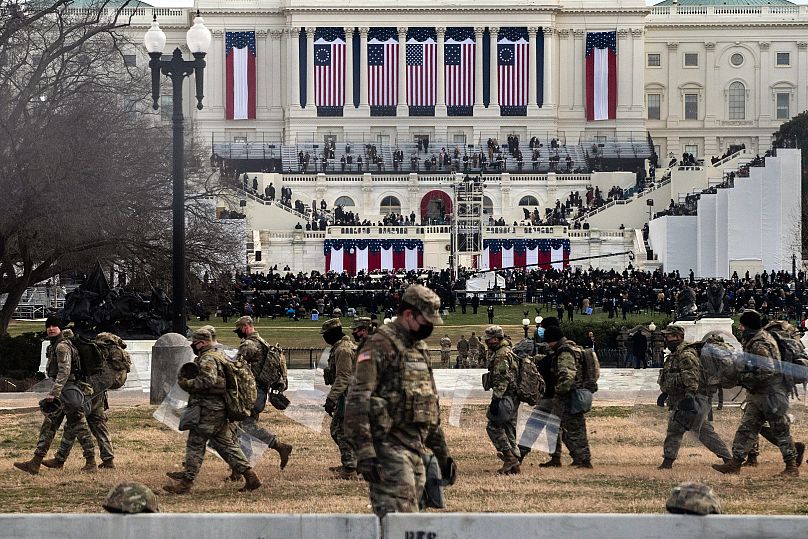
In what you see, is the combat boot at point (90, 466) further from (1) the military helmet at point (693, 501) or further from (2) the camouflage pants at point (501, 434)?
(1) the military helmet at point (693, 501)

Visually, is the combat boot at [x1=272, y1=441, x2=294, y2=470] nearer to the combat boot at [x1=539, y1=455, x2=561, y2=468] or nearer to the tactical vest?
the combat boot at [x1=539, y1=455, x2=561, y2=468]

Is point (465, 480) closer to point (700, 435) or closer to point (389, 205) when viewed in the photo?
point (700, 435)

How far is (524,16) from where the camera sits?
423ft

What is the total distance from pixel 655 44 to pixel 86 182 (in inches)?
3837

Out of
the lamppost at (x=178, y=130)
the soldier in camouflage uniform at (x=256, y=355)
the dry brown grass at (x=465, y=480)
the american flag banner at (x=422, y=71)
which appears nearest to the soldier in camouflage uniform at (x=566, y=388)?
the dry brown grass at (x=465, y=480)

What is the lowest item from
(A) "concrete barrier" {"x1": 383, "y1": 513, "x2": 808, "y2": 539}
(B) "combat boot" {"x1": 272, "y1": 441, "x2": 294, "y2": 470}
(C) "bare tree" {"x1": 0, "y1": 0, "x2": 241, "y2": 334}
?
(B) "combat boot" {"x1": 272, "y1": 441, "x2": 294, "y2": 470}

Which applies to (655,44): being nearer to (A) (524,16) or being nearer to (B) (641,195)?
(A) (524,16)

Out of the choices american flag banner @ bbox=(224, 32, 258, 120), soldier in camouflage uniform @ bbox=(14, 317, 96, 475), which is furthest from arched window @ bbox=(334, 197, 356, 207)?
soldier in camouflage uniform @ bbox=(14, 317, 96, 475)

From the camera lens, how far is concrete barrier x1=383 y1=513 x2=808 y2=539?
1439cm

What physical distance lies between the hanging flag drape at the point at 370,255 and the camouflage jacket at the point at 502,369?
68.0m

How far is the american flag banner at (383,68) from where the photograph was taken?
5049 inches

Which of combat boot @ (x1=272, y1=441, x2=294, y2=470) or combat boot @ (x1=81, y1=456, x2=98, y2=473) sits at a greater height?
combat boot @ (x1=272, y1=441, x2=294, y2=470)

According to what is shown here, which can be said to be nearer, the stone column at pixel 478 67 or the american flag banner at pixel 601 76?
the stone column at pixel 478 67

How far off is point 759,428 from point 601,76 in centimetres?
10798
